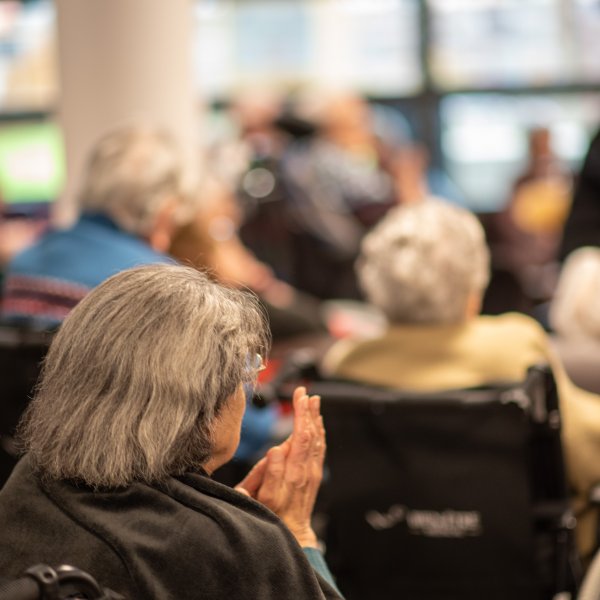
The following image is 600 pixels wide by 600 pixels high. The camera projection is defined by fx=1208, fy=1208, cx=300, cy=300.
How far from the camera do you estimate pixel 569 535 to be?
89.4 inches

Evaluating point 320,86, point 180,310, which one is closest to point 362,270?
point 180,310

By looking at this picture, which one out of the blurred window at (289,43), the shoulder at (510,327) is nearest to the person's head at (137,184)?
the shoulder at (510,327)

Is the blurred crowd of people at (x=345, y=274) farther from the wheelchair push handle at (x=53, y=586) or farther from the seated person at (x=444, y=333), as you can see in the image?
the wheelchair push handle at (x=53, y=586)

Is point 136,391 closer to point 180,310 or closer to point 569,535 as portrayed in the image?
point 180,310

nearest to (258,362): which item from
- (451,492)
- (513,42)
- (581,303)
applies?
(451,492)

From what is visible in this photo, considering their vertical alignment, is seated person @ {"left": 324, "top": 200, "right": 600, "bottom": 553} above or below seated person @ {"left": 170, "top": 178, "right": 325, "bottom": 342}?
above

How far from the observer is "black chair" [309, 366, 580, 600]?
2.24 meters

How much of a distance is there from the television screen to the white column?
439 centimetres

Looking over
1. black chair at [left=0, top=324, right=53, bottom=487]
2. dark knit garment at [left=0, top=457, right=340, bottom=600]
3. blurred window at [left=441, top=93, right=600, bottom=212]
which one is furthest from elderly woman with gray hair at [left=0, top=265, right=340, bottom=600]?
blurred window at [left=441, top=93, right=600, bottom=212]

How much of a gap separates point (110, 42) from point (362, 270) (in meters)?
1.80

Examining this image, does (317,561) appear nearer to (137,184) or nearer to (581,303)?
A: (581,303)

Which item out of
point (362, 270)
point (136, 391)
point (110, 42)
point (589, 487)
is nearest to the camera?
point (136, 391)

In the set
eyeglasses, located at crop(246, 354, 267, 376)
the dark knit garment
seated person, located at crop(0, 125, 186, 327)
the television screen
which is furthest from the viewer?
the television screen

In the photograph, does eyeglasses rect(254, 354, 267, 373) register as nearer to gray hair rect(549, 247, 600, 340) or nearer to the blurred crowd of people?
the blurred crowd of people
